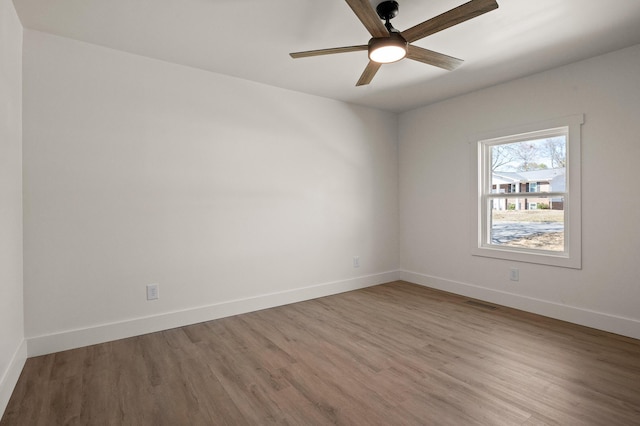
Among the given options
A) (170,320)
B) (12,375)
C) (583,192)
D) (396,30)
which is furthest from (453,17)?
(12,375)

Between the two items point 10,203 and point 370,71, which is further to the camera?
point 370,71

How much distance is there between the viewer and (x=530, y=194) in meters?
3.52

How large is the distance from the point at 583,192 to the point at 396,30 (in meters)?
2.42

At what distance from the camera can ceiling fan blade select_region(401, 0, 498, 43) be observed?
1.77m

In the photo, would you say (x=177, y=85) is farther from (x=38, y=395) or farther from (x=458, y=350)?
(x=458, y=350)

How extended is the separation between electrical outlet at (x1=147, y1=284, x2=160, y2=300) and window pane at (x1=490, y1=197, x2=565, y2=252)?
3.74 m

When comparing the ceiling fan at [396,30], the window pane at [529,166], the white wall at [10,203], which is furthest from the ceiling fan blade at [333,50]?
the window pane at [529,166]

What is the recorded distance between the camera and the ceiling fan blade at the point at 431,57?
7.48 ft

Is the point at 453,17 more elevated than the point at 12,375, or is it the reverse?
the point at 453,17

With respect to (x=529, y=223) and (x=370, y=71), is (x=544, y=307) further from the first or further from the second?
(x=370, y=71)

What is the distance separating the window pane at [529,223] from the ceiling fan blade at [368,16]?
8.58ft

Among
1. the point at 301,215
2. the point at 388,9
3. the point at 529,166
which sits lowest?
the point at 301,215

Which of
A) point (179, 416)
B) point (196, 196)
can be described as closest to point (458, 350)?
point (179, 416)

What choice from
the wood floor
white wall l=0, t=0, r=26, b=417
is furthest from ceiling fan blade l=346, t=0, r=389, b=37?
the wood floor
